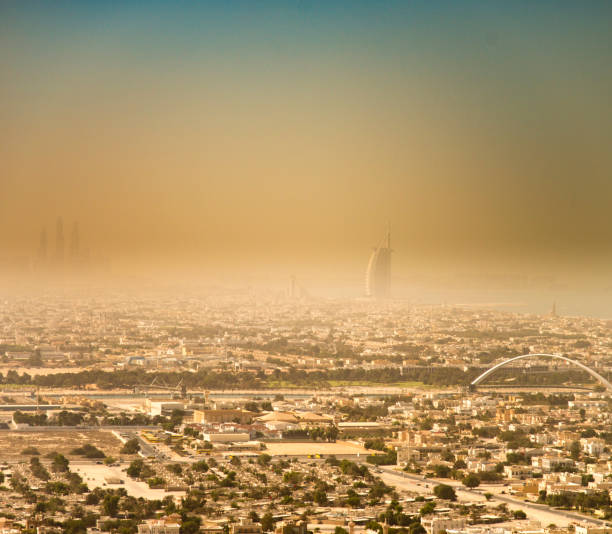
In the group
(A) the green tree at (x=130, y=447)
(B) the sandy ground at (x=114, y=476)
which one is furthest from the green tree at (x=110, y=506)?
(A) the green tree at (x=130, y=447)

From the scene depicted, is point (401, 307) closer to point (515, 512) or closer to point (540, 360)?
point (540, 360)

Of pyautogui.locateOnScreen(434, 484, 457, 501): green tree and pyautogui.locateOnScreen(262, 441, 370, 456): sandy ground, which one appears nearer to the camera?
pyautogui.locateOnScreen(434, 484, 457, 501): green tree

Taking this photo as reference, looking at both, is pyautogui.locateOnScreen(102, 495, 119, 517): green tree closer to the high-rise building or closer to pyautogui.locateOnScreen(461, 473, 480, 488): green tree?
pyautogui.locateOnScreen(461, 473, 480, 488): green tree

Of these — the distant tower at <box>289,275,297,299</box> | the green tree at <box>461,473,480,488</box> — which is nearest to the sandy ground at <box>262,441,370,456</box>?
the green tree at <box>461,473,480,488</box>

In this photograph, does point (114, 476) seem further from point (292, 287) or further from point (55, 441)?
point (292, 287)

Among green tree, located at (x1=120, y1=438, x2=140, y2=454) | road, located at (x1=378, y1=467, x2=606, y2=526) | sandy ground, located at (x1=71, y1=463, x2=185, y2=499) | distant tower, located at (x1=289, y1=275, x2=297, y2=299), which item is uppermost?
distant tower, located at (x1=289, y1=275, x2=297, y2=299)

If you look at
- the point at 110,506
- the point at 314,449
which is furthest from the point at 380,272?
the point at 110,506

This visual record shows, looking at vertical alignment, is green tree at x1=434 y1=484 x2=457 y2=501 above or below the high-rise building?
below
